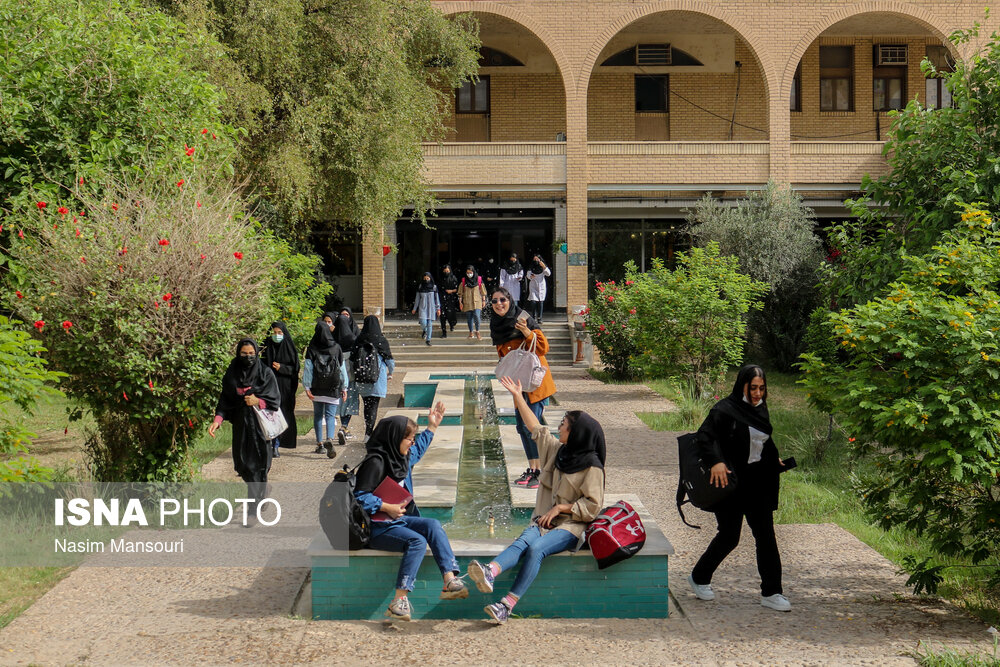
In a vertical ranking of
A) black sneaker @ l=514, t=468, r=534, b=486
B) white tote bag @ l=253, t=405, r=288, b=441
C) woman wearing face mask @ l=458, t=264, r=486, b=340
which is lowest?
black sneaker @ l=514, t=468, r=534, b=486

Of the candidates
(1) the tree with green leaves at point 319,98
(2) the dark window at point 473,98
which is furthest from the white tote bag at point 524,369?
(2) the dark window at point 473,98

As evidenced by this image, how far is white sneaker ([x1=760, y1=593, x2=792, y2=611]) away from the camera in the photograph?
19.8ft

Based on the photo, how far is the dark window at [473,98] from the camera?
93.4ft

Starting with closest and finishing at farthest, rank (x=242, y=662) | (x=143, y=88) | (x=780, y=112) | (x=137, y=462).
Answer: (x=242, y=662) → (x=137, y=462) → (x=143, y=88) → (x=780, y=112)

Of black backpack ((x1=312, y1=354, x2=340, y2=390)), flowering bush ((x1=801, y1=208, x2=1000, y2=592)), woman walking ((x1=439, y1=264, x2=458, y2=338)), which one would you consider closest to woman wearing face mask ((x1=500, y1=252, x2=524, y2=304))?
woman walking ((x1=439, y1=264, x2=458, y2=338))

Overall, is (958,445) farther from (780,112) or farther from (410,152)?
(780,112)

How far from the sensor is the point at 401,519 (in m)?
5.98

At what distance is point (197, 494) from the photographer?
8.73 meters

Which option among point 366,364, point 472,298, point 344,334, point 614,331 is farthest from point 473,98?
point 366,364

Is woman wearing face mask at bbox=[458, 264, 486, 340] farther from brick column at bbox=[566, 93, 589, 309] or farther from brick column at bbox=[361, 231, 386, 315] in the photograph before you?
brick column at bbox=[566, 93, 589, 309]

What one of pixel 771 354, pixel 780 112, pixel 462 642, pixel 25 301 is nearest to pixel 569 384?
pixel 771 354

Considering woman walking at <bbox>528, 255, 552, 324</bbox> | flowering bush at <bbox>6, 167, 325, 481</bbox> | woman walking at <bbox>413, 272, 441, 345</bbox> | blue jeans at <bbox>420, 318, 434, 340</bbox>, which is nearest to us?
flowering bush at <bbox>6, 167, 325, 481</bbox>

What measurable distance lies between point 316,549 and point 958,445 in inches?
153

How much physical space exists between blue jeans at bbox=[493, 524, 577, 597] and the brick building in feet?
63.0
